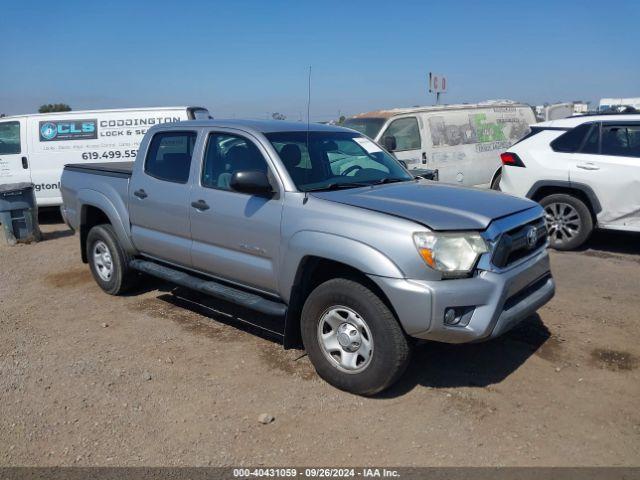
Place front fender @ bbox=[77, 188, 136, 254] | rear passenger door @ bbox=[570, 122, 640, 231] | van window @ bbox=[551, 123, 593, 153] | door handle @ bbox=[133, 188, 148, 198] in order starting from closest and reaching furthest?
door handle @ bbox=[133, 188, 148, 198]
front fender @ bbox=[77, 188, 136, 254]
rear passenger door @ bbox=[570, 122, 640, 231]
van window @ bbox=[551, 123, 593, 153]

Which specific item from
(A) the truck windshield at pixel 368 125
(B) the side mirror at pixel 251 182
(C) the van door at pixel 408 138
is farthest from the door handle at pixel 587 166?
(B) the side mirror at pixel 251 182

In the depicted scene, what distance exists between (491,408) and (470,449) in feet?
1.65

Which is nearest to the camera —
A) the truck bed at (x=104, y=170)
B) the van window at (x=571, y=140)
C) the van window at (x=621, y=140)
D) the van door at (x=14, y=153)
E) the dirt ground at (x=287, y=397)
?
the dirt ground at (x=287, y=397)

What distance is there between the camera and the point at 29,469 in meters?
3.15

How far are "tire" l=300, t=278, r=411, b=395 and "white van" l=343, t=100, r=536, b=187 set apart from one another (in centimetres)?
577

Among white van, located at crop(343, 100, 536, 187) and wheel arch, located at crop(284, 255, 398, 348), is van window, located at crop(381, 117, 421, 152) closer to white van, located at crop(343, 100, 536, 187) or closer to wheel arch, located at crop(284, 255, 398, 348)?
white van, located at crop(343, 100, 536, 187)

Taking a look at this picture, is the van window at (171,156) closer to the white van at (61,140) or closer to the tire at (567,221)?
the tire at (567,221)

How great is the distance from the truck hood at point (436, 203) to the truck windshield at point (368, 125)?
5308 mm

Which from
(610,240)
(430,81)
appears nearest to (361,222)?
(610,240)

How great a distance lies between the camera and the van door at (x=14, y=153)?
33.7 ft

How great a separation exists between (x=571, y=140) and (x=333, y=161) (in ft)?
14.3

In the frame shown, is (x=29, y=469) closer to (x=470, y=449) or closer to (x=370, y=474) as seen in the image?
(x=370, y=474)

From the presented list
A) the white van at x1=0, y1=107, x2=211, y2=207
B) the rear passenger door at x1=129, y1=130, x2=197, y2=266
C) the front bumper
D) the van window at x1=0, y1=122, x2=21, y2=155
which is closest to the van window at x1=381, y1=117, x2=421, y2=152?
the white van at x1=0, y1=107, x2=211, y2=207

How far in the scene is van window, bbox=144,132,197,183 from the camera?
16.5 feet
